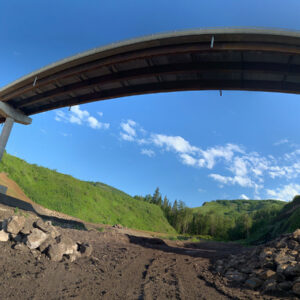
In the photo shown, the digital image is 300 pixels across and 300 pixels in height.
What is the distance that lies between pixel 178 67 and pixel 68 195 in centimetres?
2833

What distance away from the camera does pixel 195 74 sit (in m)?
12.5

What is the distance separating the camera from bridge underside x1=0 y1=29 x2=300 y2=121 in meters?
9.74

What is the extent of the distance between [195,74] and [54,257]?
38.1 ft

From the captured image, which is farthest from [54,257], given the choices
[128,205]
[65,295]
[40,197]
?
[128,205]


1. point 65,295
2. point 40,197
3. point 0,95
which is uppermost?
point 0,95

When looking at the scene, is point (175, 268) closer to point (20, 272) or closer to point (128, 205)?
point (20, 272)

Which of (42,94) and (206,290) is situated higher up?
(42,94)

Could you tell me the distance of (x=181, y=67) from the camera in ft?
39.2

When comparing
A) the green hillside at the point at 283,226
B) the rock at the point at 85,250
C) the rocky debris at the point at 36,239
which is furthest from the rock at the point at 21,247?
the green hillside at the point at 283,226

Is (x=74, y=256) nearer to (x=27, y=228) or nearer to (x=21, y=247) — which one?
(x=21, y=247)

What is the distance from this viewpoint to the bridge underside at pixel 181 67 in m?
9.74

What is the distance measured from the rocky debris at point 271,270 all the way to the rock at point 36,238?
6.15 metres

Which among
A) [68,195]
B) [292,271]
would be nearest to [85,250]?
[292,271]

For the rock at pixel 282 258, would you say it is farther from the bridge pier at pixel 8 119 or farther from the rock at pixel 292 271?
the bridge pier at pixel 8 119
